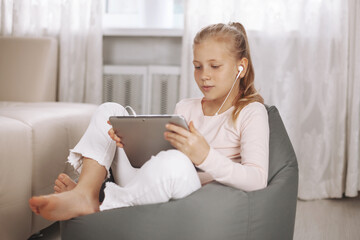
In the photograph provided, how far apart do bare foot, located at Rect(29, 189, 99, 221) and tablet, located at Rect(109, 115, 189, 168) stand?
0.57 ft

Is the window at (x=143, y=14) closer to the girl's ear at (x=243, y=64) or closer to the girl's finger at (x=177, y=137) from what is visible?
the girl's ear at (x=243, y=64)

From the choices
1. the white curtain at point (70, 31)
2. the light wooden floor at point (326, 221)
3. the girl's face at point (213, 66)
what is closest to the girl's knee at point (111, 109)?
the girl's face at point (213, 66)

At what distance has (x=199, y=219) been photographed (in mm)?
A: 981

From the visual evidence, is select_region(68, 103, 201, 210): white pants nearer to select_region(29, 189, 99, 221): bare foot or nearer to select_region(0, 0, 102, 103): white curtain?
select_region(29, 189, 99, 221): bare foot

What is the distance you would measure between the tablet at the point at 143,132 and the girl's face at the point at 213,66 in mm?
271

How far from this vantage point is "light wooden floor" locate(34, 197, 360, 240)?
1.73 m

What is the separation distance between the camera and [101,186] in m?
1.21

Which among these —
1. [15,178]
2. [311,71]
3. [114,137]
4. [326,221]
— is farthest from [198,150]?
[311,71]

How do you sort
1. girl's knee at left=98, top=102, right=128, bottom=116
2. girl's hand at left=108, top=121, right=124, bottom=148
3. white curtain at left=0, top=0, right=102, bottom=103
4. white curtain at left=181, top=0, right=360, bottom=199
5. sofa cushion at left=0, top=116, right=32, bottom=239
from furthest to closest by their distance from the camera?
white curtain at left=0, top=0, right=102, bottom=103 → white curtain at left=181, top=0, right=360, bottom=199 → sofa cushion at left=0, top=116, right=32, bottom=239 → girl's knee at left=98, top=102, right=128, bottom=116 → girl's hand at left=108, top=121, right=124, bottom=148

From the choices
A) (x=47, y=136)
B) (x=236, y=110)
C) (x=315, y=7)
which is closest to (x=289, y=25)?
(x=315, y=7)

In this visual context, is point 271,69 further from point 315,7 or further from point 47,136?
point 47,136

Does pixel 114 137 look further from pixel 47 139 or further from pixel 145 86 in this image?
pixel 145 86

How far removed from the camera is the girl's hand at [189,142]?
1006 mm

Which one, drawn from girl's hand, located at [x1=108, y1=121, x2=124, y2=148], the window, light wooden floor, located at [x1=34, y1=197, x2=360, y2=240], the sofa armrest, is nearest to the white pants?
girl's hand, located at [x1=108, y1=121, x2=124, y2=148]
